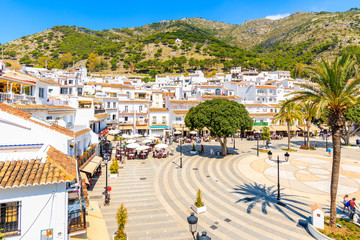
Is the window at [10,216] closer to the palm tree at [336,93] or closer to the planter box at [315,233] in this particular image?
the palm tree at [336,93]

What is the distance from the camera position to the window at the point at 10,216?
6.11 meters

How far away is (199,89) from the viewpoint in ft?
199

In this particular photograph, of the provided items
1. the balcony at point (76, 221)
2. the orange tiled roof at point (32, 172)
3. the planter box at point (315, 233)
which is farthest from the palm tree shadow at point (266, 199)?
the orange tiled roof at point (32, 172)

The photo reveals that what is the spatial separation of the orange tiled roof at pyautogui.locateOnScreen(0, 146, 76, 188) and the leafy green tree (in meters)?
20.6

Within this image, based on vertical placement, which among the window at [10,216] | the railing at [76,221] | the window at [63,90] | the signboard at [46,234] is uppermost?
the window at [63,90]

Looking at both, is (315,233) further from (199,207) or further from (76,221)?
(76,221)

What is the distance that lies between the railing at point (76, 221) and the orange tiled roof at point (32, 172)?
2764 millimetres

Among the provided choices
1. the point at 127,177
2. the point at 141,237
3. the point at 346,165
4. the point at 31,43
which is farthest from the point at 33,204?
the point at 31,43

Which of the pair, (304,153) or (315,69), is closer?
(315,69)

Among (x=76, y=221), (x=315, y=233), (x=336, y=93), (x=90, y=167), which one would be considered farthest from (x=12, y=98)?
(x=315, y=233)

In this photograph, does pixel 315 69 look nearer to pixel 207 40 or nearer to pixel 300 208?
pixel 300 208

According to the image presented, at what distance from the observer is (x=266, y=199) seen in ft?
49.0

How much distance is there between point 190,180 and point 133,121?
2749 cm

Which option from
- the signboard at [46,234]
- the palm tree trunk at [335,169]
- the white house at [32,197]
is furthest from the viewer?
the palm tree trunk at [335,169]
